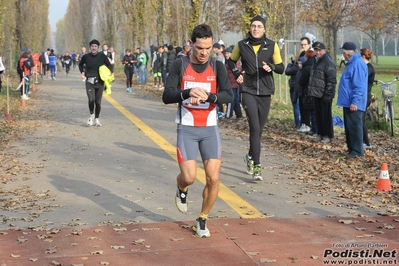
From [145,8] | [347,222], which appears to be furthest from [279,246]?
[145,8]

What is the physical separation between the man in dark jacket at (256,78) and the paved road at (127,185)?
23.1 inches

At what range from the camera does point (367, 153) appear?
42.1ft

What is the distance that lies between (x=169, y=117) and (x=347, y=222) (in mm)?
12524

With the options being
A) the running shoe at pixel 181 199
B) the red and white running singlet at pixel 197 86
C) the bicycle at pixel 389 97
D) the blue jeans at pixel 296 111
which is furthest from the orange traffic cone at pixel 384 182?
the blue jeans at pixel 296 111

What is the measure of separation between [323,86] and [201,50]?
759cm

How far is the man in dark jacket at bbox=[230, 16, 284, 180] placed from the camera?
34.3 ft

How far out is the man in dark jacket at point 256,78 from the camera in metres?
10.5

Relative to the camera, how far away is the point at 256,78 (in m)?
10.6

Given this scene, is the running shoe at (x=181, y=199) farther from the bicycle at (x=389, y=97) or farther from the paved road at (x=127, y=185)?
the bicycle at (x=389, y=97)

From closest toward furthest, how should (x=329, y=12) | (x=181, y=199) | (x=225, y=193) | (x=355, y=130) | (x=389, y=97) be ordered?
1. (x=181, y=199)
2. (x=225, y=193)
3. (x=355, y=130)
4. (x=389, y=97)
5. (x=329, y=12)

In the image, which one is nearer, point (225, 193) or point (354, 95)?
point (225, 193)

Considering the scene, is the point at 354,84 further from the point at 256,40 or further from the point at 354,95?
the point at 256,40

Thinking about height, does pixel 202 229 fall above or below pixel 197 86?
below

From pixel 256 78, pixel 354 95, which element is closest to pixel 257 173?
pixel 256 78
